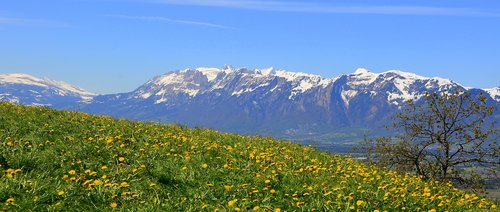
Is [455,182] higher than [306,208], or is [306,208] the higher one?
[306,208]

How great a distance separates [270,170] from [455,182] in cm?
2238

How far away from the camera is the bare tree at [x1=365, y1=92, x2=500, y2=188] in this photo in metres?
30.1

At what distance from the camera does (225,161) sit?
1350 centimetres

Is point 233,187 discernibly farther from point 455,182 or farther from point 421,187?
point 455,182

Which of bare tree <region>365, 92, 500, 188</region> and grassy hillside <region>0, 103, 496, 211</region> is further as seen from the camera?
bare tree <region>365, 92, 500, 188</region>

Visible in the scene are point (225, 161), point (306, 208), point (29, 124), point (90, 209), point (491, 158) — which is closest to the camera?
point (90, 209)

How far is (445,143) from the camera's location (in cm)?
3030

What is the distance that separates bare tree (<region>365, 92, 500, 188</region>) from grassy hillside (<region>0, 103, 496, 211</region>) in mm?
16307

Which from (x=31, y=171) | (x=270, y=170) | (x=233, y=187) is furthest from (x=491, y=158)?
(x=31, y=171)

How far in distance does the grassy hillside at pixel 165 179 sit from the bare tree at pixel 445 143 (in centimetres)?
1631

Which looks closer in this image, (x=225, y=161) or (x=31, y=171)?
(x=31, y=171)

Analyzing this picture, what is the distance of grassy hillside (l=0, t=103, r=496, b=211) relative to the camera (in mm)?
8844

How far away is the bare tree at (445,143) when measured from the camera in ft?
98.8

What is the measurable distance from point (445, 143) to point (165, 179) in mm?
23868
